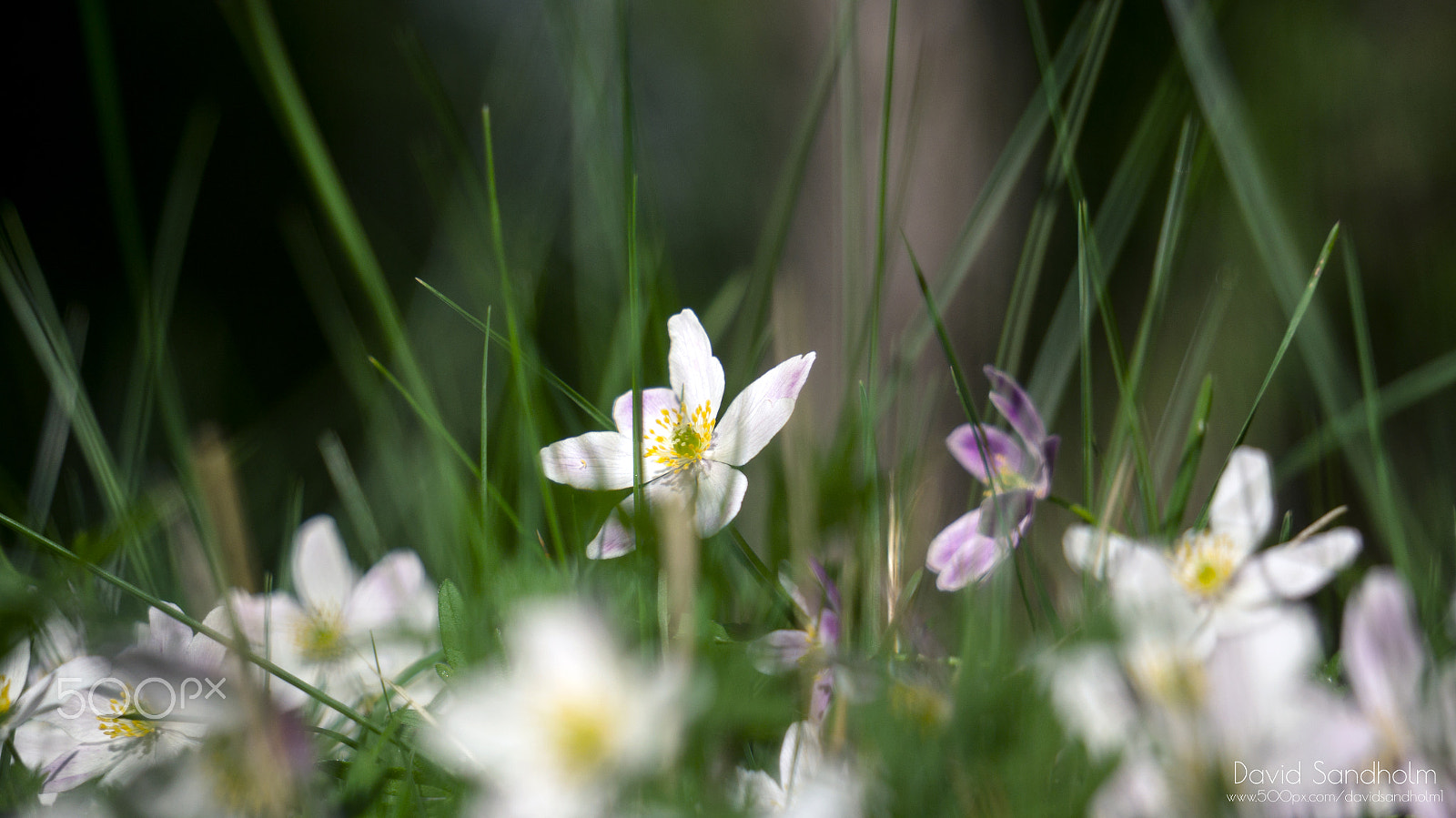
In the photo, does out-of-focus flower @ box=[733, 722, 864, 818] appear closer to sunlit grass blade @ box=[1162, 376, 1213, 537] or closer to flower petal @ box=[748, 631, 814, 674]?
flower petal @ box=[748, 631, 814, 674]

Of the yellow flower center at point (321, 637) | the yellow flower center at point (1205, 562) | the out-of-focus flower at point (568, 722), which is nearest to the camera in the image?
the out-of-focus flower at point (568, 722)

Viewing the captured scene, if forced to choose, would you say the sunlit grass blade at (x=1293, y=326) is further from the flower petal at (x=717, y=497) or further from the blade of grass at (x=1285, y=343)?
the flower petal at (x=717, y=497)

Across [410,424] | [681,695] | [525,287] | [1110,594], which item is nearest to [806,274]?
[410,424]

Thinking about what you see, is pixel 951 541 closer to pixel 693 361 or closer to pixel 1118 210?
pixel 693 361

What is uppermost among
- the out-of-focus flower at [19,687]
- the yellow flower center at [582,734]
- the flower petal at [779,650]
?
the flower petal at [779,650]

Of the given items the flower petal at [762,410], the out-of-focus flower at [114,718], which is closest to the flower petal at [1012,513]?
the flower petal at [762,410]

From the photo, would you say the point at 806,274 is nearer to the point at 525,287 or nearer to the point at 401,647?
the point at 525,287

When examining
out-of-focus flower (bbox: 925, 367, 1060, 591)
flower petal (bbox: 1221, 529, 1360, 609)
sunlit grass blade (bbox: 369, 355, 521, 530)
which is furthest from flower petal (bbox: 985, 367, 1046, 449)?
sunlit grass blade (bbox: 369, 355, 521, 530)
